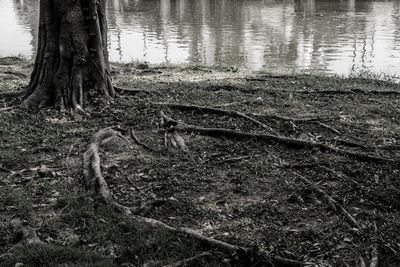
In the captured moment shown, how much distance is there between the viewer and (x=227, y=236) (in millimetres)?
5152

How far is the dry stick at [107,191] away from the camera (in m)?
4.77

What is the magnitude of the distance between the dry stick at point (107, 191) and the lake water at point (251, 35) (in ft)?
37.6

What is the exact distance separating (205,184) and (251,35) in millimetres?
23381

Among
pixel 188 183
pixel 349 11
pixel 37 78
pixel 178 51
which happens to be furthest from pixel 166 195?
pixel 349 11

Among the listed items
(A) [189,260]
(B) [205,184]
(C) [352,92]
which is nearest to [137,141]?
(B) [205,184]

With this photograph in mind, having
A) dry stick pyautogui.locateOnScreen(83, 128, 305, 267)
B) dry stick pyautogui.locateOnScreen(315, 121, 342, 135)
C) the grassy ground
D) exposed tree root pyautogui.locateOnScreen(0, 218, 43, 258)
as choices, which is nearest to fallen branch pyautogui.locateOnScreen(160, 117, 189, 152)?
the grassy ground

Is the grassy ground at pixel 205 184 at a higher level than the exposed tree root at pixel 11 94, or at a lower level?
lower

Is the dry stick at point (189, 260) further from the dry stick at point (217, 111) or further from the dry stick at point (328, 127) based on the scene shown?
the dry stick at point (328, 127)

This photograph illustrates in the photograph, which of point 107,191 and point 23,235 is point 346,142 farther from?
point 23,235

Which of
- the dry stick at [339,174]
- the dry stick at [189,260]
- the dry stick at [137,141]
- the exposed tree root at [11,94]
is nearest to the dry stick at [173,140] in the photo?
the dry stick at [137,141]

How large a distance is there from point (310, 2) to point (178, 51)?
32633 mm

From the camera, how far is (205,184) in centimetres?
651

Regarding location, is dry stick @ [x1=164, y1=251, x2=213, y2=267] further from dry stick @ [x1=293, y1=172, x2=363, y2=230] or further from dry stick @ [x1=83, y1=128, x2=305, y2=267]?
dry stick @ [x1=293, y1=172, x2=363, y2=230]

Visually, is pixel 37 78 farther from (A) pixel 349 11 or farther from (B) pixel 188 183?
(A) pixel 349 11
